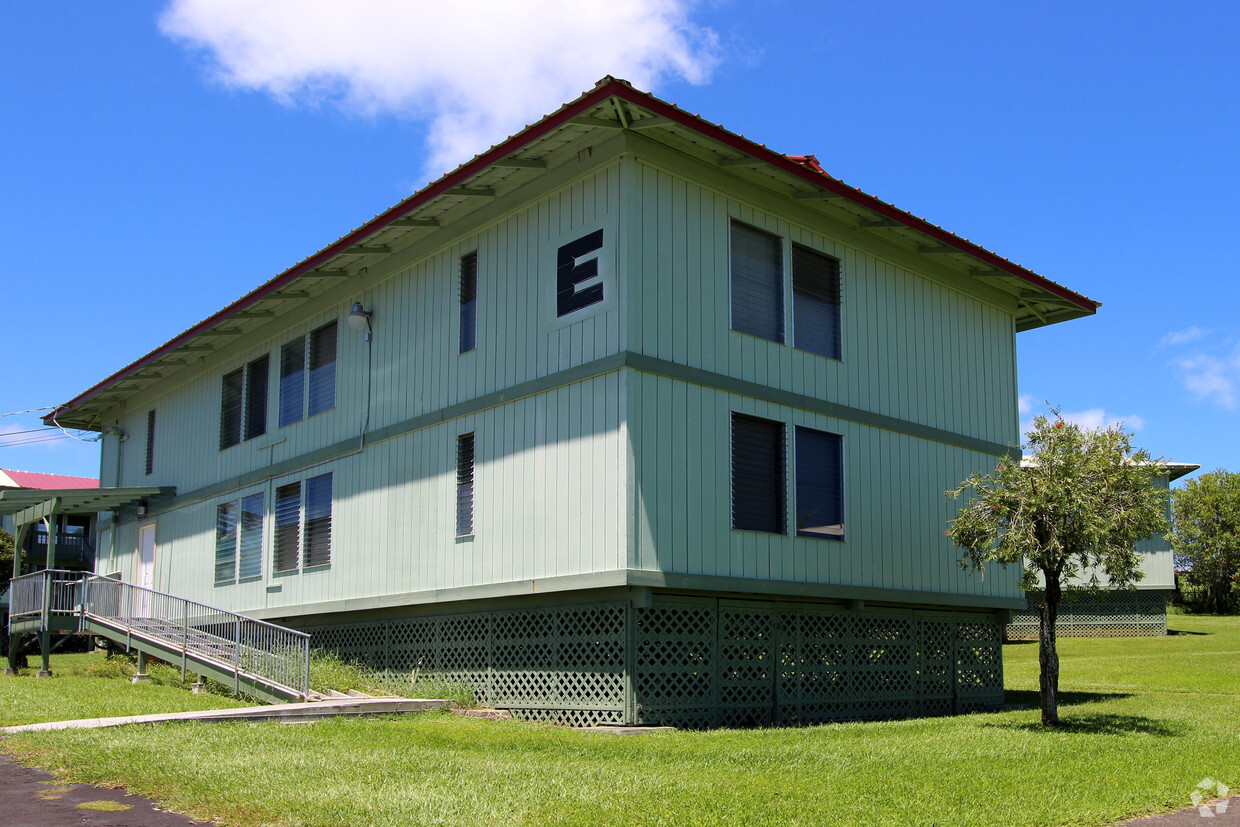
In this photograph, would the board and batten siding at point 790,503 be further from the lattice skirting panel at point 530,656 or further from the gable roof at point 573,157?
the gable roof at point 573,157

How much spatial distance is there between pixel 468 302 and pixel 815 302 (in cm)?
522

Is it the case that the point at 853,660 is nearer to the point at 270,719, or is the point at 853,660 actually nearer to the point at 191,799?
the point at 270,719

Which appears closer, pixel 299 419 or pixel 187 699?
pixel 187 699

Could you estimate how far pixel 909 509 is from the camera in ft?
57.9

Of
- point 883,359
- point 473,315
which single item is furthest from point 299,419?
point 883,359

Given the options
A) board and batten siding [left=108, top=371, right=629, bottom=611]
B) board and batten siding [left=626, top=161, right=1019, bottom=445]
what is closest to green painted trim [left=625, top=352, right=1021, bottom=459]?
board and batten siding [left=626, top=161, right=1019, bottom=445]

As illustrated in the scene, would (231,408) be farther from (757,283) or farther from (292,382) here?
(757,283)

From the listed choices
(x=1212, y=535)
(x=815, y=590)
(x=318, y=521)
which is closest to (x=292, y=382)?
(x=318, y=521)

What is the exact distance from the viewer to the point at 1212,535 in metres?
53.6

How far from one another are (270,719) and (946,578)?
10561 millimetres

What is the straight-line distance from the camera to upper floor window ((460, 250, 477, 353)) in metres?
16.8

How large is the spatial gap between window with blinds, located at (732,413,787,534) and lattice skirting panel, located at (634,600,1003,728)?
1.17 meters

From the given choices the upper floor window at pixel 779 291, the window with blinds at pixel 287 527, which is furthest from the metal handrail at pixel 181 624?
the upper floor window at pixel 779 291

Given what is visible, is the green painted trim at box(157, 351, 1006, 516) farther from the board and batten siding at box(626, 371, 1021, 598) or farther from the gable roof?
the gable roof
